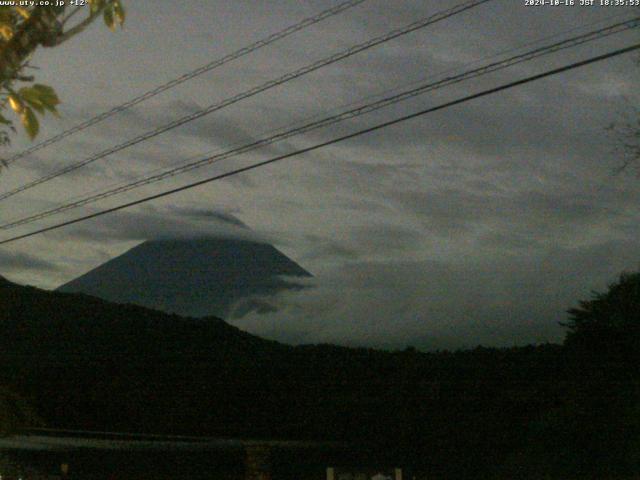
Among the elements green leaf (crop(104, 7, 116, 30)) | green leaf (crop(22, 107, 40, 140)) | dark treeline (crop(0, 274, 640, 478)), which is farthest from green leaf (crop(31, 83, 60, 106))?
dark treeline (crop(0, 274, 640, 478))

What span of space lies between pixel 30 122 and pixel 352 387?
57.9 feet

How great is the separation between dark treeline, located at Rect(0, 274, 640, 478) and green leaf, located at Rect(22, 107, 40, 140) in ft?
38.1

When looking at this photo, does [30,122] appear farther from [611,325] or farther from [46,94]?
[611,325]

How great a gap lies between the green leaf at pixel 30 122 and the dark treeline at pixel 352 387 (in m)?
11.6

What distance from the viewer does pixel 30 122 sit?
167 inches

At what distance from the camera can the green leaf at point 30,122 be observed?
167 inches

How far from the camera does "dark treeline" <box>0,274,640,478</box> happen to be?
49.4 feet

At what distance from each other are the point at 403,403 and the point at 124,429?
926cm

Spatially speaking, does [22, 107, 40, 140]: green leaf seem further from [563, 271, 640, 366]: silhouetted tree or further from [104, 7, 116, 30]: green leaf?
[563, 271, 640, 366]: silhouetted tree

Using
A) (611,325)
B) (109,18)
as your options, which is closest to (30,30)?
(109,18)

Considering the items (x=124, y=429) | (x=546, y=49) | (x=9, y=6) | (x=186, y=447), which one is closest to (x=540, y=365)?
(x=186, y=447)

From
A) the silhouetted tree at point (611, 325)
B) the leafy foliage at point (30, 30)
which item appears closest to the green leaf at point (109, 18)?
the leafy foliage at point (30, 30)

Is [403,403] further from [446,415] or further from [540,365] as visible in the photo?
[540,365]

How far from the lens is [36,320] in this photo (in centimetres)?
3212
